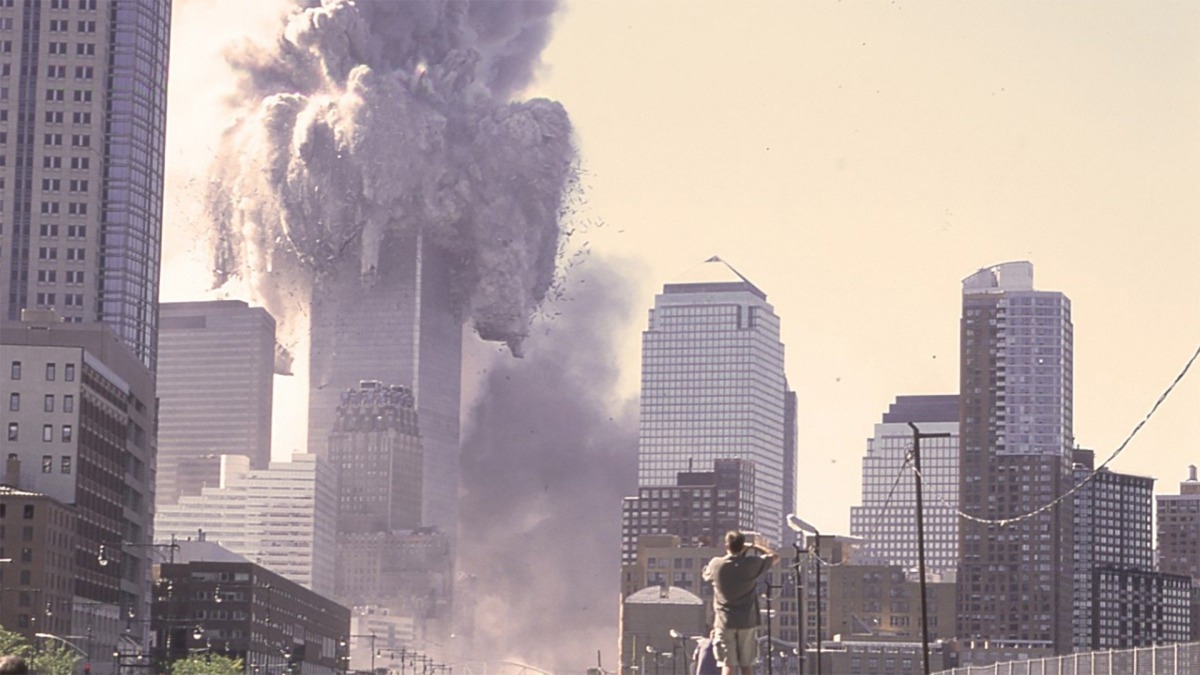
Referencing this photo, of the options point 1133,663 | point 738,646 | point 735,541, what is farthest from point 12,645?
point 735,541

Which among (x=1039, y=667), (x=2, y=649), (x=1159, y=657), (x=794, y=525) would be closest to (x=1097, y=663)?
(x=1159, y=657)

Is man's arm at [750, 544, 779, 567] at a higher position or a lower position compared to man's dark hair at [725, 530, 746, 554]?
lower

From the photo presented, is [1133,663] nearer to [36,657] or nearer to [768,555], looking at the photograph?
[768,555]

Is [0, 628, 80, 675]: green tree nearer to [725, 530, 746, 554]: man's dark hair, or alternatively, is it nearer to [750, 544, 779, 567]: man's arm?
[750, 544, 779, 567]: man's arm

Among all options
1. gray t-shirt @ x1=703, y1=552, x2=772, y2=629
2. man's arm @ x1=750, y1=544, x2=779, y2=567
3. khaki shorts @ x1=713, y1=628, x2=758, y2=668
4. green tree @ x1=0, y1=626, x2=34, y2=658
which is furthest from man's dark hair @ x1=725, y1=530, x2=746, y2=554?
green tree @ x1=0, y1=626, x2=34, y2=658

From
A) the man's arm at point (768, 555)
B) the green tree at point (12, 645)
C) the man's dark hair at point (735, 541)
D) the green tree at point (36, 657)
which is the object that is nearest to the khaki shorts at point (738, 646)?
the man's arm at point (768, 555)
